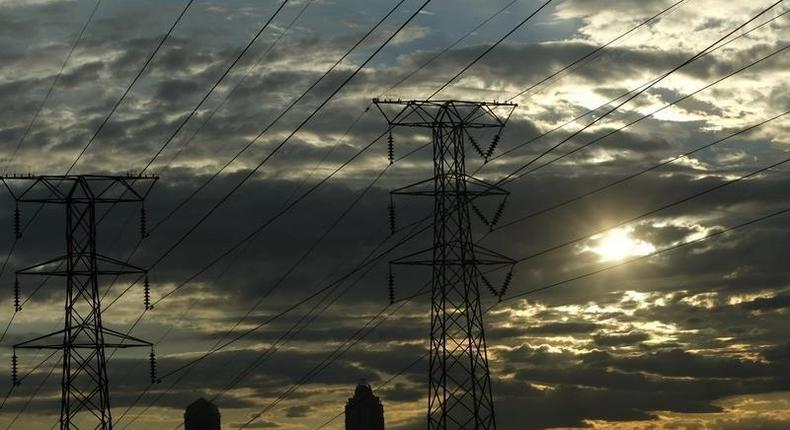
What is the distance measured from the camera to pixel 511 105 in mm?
86000

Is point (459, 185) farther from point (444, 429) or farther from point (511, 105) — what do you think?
point (444, 429)

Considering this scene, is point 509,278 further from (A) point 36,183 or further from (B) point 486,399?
(A) point 36,183

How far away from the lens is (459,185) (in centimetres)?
8175

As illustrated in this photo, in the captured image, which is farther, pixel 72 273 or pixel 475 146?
pixel 72 273

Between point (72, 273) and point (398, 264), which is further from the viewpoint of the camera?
point (72, 273)

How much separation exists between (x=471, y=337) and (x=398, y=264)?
16.4ft

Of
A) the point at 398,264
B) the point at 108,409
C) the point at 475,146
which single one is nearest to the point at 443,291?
the point at 398,264

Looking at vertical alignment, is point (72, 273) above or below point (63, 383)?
above

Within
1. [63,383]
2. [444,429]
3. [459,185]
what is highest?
[459,185]

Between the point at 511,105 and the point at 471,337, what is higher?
the point at 511,105

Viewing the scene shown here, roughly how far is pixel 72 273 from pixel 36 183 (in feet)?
17.1

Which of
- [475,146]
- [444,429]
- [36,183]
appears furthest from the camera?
[36,183]

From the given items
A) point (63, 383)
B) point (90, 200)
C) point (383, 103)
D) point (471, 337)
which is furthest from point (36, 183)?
point (471, 337)

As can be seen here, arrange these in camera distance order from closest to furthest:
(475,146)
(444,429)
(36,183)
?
1. (444,429)
2. (475,146)
3. (36,183)
